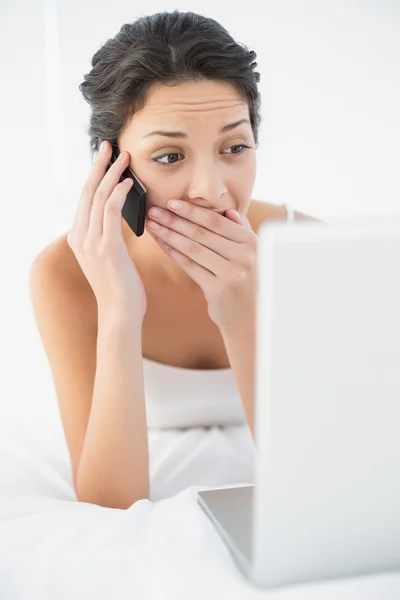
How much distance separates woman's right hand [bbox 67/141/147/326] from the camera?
4.66ft

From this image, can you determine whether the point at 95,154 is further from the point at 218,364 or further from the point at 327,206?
the point at 327,206

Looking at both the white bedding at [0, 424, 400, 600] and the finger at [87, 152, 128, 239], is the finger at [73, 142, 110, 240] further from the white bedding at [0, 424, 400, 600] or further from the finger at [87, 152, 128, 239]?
the white bedding at [0, 424, 400, 600]

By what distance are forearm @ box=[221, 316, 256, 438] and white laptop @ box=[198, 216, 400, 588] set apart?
74 centimetres

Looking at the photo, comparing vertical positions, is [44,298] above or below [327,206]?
below

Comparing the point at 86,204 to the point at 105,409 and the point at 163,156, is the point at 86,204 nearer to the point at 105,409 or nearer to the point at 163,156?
the point at 163,156

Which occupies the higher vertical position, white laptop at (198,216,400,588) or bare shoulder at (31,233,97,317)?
bare shoulder at (31,233,97,317)

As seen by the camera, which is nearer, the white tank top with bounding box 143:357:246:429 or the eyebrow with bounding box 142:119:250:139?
the eyebrow with bounding box 142:119:250:139

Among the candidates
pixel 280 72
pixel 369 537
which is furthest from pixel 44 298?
pixel 280 72

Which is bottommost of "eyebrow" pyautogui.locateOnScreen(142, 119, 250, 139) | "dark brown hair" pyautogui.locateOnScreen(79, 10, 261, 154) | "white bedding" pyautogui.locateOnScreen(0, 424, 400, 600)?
"white bedding" pyautogui.locateOnScreen(0, 424, 400, 600)

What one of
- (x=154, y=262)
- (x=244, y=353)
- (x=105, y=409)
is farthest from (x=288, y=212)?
(x=105, y=409)

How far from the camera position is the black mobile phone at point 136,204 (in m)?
1.42

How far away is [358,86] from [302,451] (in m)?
2.98

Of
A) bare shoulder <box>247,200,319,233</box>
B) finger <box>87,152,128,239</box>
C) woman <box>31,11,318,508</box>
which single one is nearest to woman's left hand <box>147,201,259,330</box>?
woman <box>31,11,318,508</box>

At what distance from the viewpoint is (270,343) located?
2.01 feet
